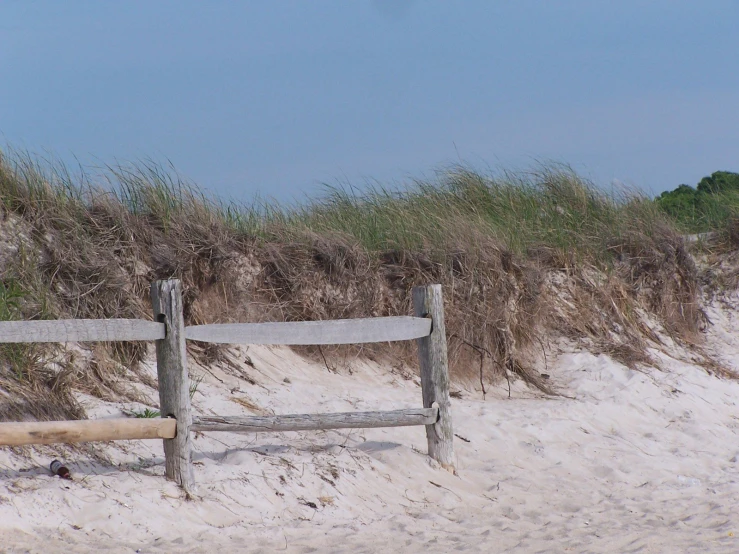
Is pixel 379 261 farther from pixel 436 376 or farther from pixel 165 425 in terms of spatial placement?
pixel 165 425

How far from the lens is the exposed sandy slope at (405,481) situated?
4.94m

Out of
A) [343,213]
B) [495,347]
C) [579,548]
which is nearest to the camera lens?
[579,548]

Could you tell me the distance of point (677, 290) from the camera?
1055 cm

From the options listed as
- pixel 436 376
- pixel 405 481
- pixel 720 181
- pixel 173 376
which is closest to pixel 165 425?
pixel 173 376

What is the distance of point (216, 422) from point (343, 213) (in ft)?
16.8

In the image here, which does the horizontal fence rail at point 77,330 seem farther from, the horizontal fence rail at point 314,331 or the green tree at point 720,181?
the green tree at point 720,181

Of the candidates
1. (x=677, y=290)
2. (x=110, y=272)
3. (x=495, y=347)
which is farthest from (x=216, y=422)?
(x=677, y=290)

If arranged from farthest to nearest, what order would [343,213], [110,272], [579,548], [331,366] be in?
[343,213] → [331,366] → [110,272] → [579,548]

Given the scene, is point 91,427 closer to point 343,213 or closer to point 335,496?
point 335,496

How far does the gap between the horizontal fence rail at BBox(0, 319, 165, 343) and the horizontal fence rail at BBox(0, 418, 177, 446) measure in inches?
20.6

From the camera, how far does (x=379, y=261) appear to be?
8750 mm

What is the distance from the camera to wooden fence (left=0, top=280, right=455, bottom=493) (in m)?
4.96

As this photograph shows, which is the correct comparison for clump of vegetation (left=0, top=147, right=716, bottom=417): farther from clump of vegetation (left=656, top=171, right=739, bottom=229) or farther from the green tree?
the green tree

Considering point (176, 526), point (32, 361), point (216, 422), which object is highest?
point (32, 361)
